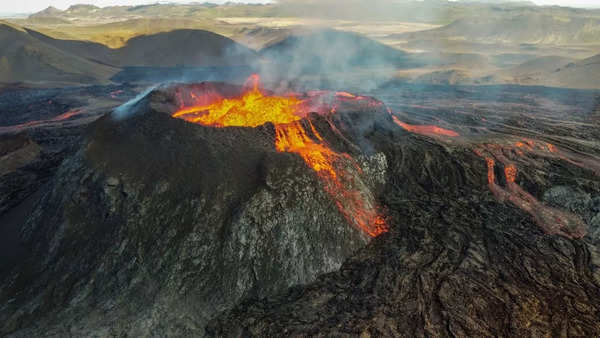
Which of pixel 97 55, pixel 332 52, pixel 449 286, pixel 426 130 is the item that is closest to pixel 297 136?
pixel 449 286

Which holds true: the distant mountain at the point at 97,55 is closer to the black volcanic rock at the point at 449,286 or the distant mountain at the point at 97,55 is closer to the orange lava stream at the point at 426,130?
the orange lava stream at the point at 426,130

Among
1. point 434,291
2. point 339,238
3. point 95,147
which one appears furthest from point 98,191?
point 434,291

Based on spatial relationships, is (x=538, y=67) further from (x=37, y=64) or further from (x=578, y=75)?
(x=37, y=64)

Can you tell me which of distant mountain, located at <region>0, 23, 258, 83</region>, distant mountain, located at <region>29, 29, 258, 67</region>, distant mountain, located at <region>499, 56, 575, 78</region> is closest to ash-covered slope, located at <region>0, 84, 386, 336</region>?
distant mountain, located at <region>0, 23, 258, 83</region>

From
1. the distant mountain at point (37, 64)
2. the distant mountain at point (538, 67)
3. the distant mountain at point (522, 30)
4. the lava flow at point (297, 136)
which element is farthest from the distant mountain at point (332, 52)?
the lava flow at point (297, 136)

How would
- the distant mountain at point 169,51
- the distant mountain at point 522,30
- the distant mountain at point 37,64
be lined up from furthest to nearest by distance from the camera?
the distant mountain at point 522,30 → the distant mountain at point 169,51 → the distant mountain at point 37,64

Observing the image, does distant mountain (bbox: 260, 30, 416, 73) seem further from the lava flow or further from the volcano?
the volcano
